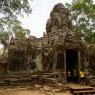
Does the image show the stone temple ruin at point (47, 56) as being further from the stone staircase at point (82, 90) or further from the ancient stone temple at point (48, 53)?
the stone staircase at point (82, 90)

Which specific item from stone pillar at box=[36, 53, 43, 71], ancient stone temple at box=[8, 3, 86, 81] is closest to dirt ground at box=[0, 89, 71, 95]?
ancient stone temple at box=[8, 3, 86, 81]

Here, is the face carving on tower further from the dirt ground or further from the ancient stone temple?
the dirt ground

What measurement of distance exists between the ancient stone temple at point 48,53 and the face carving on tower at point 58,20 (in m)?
0.83

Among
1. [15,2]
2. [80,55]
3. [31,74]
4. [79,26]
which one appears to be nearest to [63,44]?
[80,55]

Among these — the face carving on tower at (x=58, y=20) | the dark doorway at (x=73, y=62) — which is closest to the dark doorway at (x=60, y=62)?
the dark doorway at (x=73, y=62)

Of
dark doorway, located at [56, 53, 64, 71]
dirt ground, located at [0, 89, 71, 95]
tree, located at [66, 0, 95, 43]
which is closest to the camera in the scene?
dirt ground, located at [0, 89, 71, 95]

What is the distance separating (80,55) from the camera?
16094 mm

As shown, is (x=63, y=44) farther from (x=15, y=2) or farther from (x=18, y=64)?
(x=15, y=2)

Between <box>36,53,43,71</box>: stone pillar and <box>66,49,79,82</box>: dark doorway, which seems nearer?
<box>36,53,43,71</box>: stone pillar

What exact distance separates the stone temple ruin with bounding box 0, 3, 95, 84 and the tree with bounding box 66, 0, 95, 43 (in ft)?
28.3

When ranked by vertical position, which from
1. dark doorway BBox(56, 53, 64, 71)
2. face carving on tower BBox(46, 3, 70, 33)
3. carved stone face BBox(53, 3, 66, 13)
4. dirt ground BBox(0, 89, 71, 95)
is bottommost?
dirt ground BBox(0, 89, 71, 95)

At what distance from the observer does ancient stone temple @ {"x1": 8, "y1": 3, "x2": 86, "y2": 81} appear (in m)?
15.0

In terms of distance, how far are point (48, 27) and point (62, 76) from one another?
5.35 m

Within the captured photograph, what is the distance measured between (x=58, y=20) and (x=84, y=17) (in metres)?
8.83
